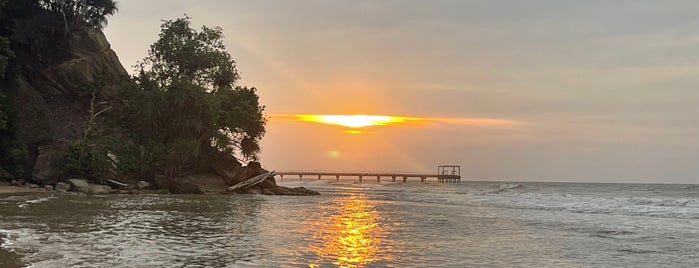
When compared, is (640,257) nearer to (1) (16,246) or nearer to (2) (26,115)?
(1) (16,246)

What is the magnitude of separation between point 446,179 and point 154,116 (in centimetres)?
8625

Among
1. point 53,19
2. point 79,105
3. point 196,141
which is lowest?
point 196,141

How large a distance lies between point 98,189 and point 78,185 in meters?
1.44

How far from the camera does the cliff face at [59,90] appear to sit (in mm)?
40625

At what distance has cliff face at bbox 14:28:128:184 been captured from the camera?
40625mm

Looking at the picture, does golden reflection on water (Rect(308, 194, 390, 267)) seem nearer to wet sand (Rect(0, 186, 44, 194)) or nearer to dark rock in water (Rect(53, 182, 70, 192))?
wet sand (Rect(0, 186, 44, 194))

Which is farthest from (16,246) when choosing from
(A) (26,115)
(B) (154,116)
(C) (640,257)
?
(A) (26,115)

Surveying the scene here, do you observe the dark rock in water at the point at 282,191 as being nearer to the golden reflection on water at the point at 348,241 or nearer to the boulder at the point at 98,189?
the boulder at the point at 98,189

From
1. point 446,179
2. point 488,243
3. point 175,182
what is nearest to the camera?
Answer: point 488,243

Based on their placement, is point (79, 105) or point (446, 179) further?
point (446, 179)

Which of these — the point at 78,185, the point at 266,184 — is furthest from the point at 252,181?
the point at 78,185

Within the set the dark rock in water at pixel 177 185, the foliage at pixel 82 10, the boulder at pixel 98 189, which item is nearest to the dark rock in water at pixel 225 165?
the dark rock in water at pixel 177 185

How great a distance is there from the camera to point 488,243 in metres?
13.1

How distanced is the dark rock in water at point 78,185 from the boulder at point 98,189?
Result: 275 mm
